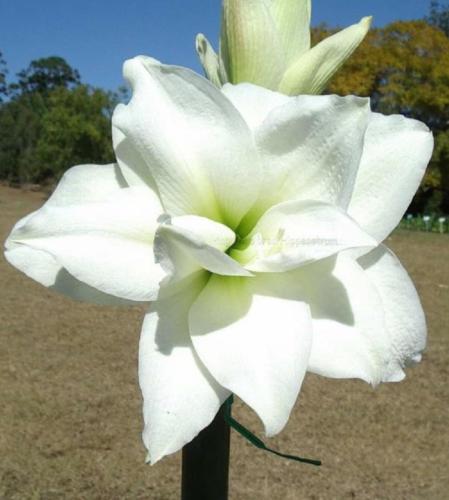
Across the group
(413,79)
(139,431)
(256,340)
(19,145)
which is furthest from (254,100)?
(19,145)

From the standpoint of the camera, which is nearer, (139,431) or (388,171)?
(388,171)

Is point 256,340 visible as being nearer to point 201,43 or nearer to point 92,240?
point 92,240

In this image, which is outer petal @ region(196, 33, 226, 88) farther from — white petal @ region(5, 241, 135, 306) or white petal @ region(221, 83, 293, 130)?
white petal @ region(5, 241, 135, 306)

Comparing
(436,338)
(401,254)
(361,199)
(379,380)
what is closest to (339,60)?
(361,199)

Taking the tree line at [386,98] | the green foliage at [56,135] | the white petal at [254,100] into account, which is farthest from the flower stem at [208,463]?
the tree line at [386,98]

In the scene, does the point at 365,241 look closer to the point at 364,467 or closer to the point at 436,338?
the point at 364,467

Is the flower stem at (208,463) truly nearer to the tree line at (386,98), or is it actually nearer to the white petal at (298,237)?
the white petal at (298,237)

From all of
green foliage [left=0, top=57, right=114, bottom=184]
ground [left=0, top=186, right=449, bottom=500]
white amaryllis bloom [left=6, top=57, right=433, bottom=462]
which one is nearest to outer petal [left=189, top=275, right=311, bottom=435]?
white amaryllis bloom [left=6, top=57, right=433, bottom=462]
